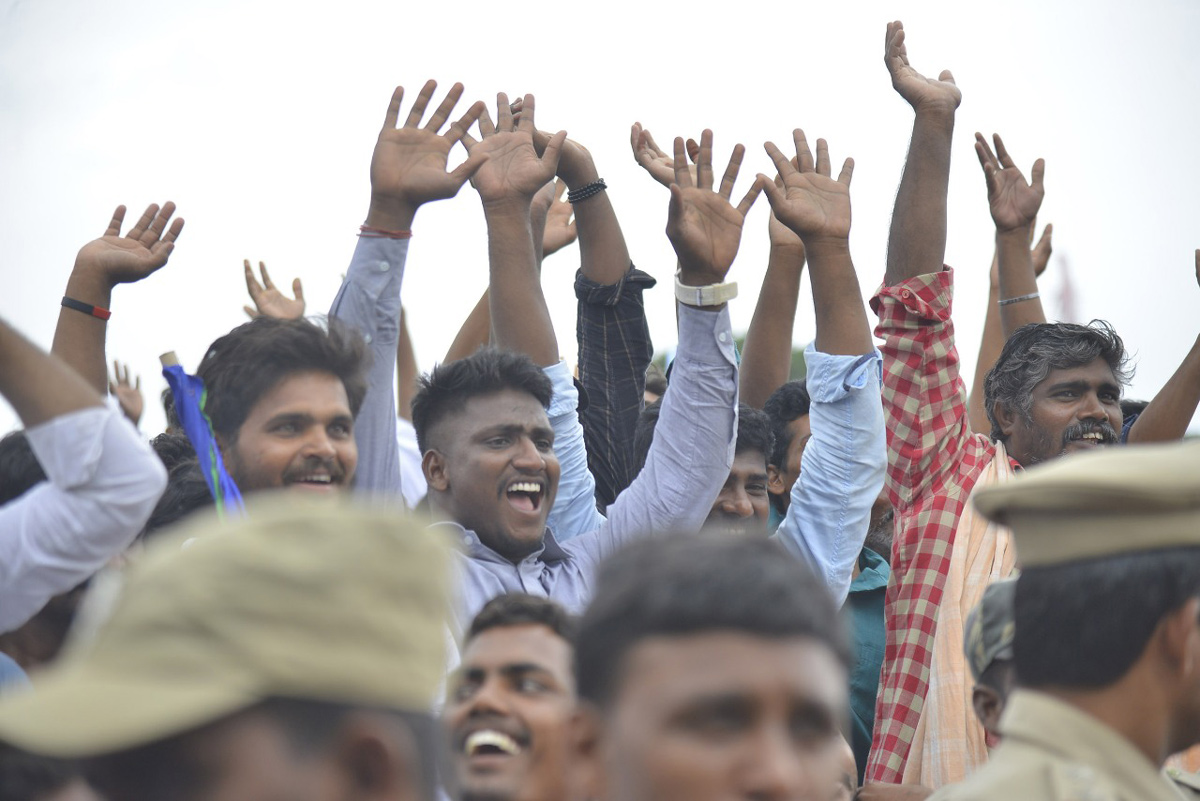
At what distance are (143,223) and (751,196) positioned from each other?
76.5 inches

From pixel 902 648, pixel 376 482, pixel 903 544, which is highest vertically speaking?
pixel 376 482

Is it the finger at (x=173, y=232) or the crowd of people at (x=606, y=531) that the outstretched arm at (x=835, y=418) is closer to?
the crowd of people at (x=606, y=531)

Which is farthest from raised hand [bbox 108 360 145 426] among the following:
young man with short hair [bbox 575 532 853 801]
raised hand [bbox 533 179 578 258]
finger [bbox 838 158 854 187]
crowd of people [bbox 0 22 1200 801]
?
young man with short hair [bbox 575 532 853 801]

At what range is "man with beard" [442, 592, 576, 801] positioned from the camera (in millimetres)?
2865

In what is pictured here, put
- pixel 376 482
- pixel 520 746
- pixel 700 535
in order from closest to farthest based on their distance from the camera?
pixel 700 535 < pixel 520 746 < pixel 376 482

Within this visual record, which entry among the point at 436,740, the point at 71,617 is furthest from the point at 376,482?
the point at 436,740

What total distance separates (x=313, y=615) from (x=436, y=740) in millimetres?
247

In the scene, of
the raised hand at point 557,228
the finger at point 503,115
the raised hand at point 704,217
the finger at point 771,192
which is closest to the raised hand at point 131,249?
the finger at point 503,115

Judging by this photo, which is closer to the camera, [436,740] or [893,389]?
[436,740]

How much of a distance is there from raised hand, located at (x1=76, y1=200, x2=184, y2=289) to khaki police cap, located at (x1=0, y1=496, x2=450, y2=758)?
9.57 ft

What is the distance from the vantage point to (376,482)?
3980 millimetres

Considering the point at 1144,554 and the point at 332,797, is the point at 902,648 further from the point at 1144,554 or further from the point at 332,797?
the point at 332,797

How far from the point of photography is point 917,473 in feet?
15.3

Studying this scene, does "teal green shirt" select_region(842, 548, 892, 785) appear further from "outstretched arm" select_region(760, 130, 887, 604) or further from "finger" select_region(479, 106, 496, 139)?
"finger" select_region(479, 106, 496, 139)
